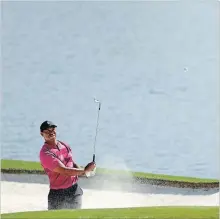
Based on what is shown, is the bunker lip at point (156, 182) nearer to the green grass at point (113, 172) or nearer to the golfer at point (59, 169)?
the green grass at point (113, 172)

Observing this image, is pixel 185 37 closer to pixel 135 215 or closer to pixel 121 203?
pixel 121 203

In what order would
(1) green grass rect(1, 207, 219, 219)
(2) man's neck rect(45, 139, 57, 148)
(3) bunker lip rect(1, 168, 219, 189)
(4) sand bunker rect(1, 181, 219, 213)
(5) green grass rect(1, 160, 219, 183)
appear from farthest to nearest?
(5) green grass rect(1, 160, 219, 183)
(3) bunker lip rect(1, 168, 219, 189)
(4) sand bunker rect(1, 181, 219, 213)
(2) man's neck rect(45, 139, 57, 148)
(1) green grass rect(1, 207, 219, 219)

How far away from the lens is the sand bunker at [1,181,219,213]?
621 cm

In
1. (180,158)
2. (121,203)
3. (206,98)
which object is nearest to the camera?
(121,203)

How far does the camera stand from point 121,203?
638 cm

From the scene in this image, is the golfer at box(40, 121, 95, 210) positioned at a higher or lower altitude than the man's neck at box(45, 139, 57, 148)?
lower

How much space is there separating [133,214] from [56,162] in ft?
2.11

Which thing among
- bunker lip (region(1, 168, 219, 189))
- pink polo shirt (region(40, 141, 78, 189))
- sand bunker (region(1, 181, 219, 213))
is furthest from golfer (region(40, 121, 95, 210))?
bunker lip (region(1, 168, 219, 189))

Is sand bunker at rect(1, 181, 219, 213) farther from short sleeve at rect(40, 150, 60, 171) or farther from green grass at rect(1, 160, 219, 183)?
short sleeve at rect(40, 150, 60, 171)

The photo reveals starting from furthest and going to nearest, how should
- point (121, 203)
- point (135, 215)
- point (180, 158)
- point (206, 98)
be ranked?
point (206, 98) < point (180, 158) < point (121, 203) < point (135, 215)

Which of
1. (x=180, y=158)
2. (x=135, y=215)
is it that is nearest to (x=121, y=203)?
(x=180, y=158)

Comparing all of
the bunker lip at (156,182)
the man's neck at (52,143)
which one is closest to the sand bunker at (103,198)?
the bunker lip at (156,182)

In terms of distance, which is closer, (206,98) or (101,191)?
(101,191)

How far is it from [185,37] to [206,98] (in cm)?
98
